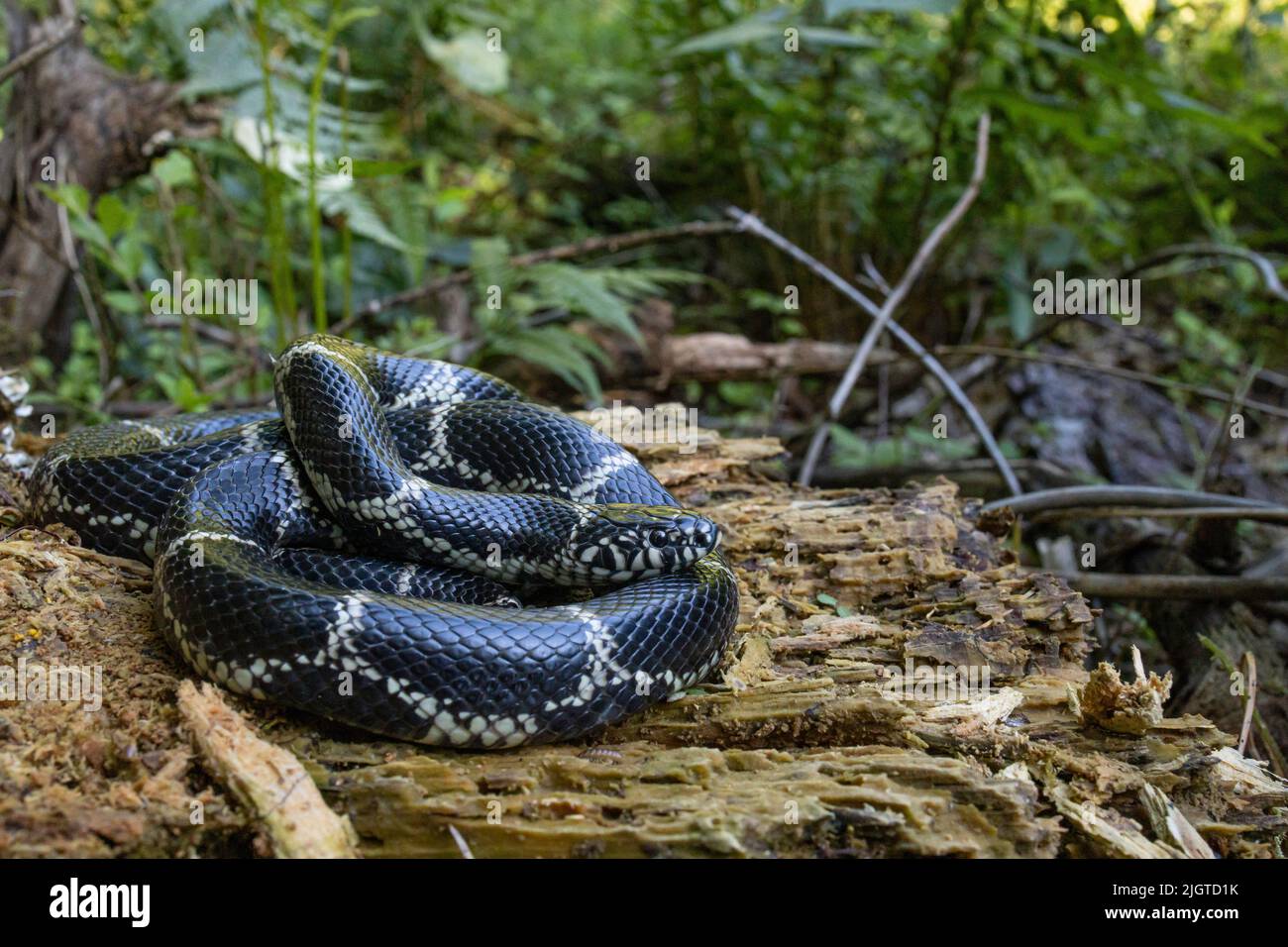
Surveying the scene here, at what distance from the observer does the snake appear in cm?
407

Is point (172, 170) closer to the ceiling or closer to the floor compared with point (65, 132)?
closer to the floor

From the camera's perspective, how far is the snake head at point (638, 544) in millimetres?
4969

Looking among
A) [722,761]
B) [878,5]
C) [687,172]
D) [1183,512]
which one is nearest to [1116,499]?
[1183,512]

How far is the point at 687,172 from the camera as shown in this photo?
1352 cm

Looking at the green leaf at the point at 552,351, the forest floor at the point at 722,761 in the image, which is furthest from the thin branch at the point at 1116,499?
the green leaf at the point at 552,351

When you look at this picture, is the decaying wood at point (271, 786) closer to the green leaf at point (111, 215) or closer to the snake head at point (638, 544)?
the snake head at point (638, 544)

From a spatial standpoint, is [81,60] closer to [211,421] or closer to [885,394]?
[211,421]

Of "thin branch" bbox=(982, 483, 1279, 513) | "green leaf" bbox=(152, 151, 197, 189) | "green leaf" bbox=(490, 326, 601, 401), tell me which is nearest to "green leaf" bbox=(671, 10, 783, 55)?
"green leaf" bbox=(490, 326, 601, 401)

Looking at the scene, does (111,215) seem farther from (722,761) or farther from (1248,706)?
(1248,706)

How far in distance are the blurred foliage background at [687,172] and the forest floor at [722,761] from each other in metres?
3.66

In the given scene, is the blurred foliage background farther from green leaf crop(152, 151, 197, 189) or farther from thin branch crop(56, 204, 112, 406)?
thin branch crop(56, 204, 112, 406)

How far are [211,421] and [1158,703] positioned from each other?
5.67 m

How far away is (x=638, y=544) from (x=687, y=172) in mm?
9687
